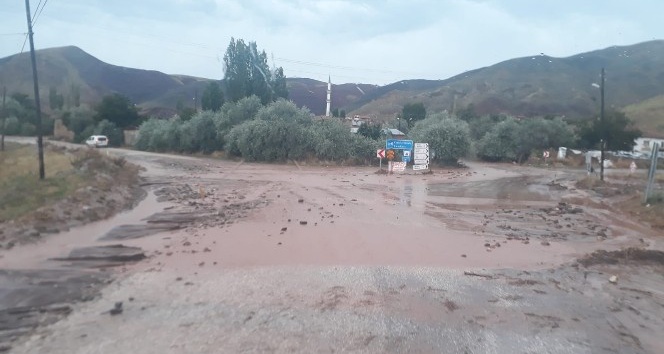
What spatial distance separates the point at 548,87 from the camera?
10988cm

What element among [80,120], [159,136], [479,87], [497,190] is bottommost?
[497,190]

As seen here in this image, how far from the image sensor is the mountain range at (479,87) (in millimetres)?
92875

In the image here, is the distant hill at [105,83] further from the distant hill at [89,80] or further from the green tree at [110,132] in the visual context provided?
the green tree at [110,132]

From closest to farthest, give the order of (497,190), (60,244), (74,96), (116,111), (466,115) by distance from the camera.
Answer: (60,244), (497,190), (116,111), (466,115), (74,96)

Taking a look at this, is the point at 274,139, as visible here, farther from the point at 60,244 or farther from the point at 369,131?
the point at 60,244

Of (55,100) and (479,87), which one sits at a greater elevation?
(479,87)

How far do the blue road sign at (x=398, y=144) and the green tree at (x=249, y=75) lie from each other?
33067mm

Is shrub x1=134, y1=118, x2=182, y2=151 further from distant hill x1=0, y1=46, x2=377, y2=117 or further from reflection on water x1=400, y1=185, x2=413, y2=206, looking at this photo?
reflection on water x1=400, y1=185, x2=413, y2=206

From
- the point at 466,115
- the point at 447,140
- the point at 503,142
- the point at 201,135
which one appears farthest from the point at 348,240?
the point at 466,115

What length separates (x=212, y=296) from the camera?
952cm

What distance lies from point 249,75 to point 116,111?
1594 centimetres

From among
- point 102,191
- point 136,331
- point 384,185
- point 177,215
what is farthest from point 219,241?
point 384,185

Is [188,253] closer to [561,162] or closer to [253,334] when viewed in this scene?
[253,334]

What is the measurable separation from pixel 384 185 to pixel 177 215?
48.6 ft
